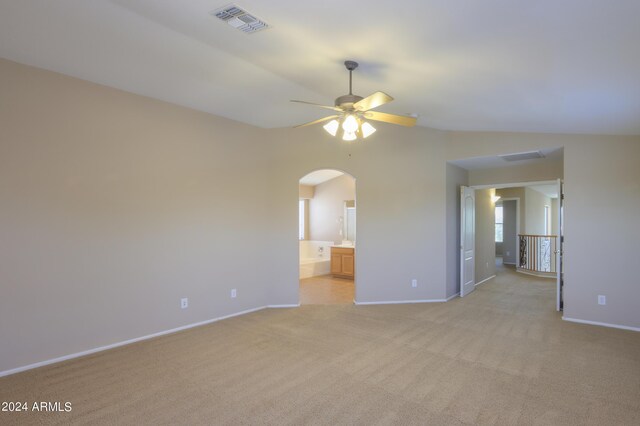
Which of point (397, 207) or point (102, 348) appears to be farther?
point (397, 207)

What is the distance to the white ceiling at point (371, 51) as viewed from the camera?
7.39 feet

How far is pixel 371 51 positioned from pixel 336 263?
599cm

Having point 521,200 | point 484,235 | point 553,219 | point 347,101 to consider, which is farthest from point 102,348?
point 553,219

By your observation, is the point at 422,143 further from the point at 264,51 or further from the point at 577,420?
the point at 577,420

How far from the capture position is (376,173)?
5.89 meters

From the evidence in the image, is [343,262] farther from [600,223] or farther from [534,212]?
[534,212]

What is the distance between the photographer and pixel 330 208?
924cm

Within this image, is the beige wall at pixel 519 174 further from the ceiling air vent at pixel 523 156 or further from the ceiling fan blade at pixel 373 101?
the ceiling fan blade at pixel 373 101

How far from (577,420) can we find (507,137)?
3.92m

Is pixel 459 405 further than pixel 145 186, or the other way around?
pixel 145 186

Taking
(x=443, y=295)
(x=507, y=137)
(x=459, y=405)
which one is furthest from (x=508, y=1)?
(x=443, y=295)

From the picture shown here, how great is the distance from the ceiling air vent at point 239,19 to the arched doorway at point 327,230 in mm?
4912

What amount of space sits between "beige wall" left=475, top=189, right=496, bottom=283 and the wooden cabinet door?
9.66 ft

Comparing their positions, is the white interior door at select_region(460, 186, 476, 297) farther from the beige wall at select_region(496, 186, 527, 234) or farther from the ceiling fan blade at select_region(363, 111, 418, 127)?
the beige wall at select_region(496, 186, 527, 234)
